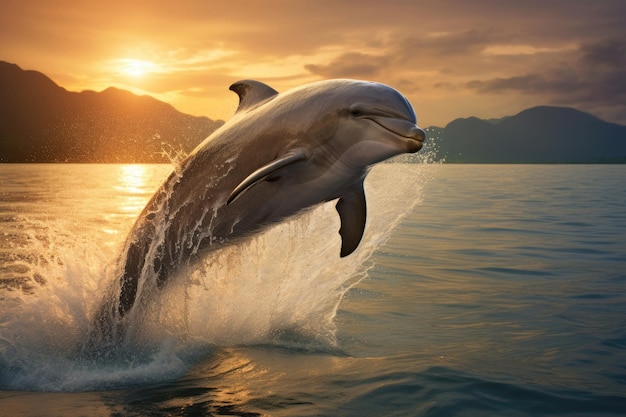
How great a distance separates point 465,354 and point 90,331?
185 inches

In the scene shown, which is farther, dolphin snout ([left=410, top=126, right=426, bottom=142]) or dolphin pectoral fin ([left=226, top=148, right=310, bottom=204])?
dolphin pectoral fin ([left=226, top=148, right=310, bottom=204])

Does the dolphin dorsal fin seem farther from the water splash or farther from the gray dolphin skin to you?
the water splash

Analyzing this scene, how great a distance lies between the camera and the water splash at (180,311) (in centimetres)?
723

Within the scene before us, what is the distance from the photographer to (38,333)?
26.9 feet

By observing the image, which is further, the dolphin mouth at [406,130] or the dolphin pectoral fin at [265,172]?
the dolphin pectoral fin at [265,172]

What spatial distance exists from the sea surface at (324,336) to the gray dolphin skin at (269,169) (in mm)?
480

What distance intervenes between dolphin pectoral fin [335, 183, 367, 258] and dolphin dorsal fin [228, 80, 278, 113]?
1568 millimetres

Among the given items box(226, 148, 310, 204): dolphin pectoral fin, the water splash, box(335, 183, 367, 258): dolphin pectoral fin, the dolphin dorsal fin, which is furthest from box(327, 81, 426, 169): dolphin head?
the dolphin dorsal fin

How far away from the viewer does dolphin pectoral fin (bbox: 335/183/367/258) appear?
7.03 meters

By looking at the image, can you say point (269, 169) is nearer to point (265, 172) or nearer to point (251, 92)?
point (265, 172)

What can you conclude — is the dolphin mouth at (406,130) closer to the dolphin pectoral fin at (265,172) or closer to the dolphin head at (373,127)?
the dolphin head at (373,127)

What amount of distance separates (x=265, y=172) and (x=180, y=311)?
329 cm

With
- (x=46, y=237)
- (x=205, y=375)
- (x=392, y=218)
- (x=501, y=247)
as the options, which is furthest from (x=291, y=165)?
(x=46, y=237)

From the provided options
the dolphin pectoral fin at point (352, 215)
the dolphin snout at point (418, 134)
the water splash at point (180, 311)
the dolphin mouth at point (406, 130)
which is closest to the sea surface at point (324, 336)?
the water splash at point (180, 311)
